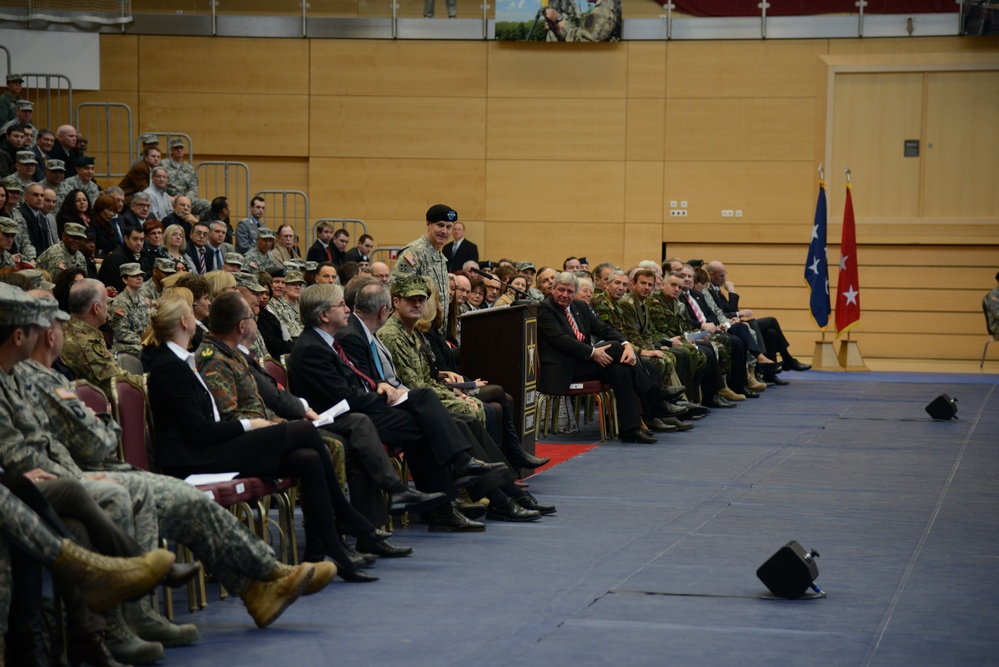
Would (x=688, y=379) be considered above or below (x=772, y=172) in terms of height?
below

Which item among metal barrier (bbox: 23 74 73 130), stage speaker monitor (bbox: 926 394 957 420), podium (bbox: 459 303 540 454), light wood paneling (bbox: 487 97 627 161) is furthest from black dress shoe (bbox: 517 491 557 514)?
light wood paneling (bbox: 487 97 627 161)

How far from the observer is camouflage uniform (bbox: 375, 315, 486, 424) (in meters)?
6.11

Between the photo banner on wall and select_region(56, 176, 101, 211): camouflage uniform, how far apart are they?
6342 mm

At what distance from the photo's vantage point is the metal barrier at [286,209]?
15.6 m

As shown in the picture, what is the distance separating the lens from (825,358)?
48.7 ft

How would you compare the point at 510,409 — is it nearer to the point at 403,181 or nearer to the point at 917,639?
the point at 917,639

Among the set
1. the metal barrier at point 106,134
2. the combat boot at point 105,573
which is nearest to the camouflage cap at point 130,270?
the combat boot at point 105,573

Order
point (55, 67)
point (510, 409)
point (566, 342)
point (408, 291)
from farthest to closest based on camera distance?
point (55, 67)
point (566, 342)
point (510, 409)
point (408, 291)

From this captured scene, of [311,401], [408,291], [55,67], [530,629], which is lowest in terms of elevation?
[530,629]

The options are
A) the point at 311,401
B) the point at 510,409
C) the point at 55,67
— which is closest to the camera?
the point at 311,401

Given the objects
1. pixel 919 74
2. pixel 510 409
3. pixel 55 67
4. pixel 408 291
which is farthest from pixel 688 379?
pixel 55 67

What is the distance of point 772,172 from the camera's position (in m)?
16.1

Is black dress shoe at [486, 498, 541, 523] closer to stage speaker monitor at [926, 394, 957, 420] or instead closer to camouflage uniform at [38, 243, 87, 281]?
camouflage uniform at [38, 243, 87, 281]

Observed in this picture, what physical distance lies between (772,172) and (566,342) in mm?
8320
